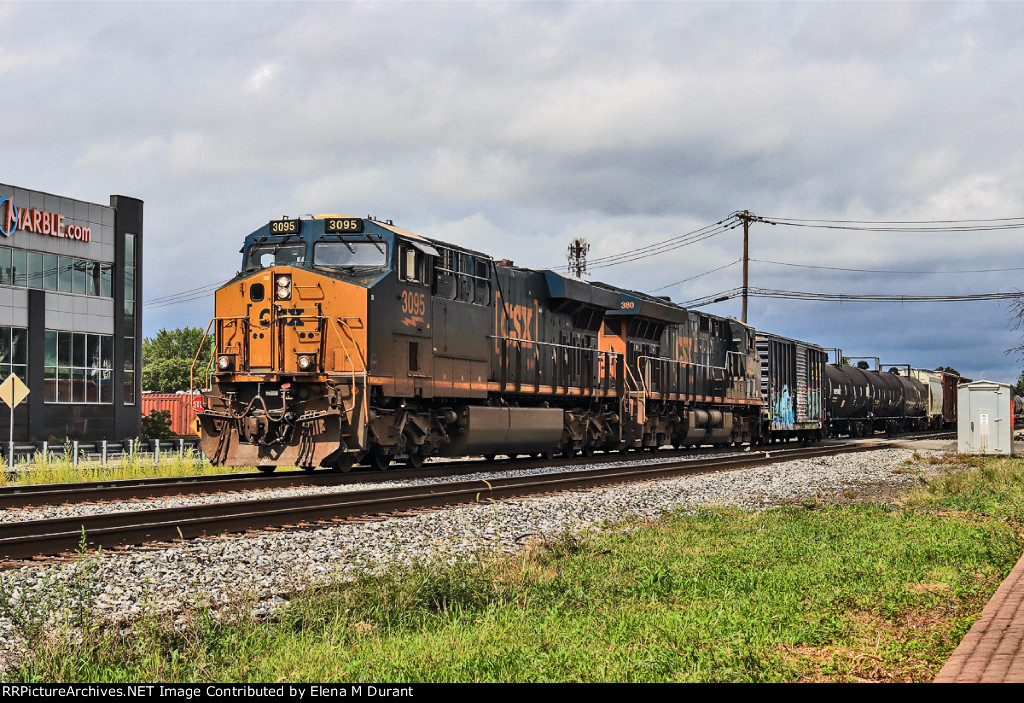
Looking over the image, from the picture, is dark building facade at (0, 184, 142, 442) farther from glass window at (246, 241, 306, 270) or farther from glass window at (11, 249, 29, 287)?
glass window at (246, 241, 306, 270)

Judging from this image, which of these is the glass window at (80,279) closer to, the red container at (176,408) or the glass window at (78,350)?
the glass window at (78,350)

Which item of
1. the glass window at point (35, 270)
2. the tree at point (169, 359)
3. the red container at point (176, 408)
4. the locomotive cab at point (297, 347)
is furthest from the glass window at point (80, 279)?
the tree at point (169, 359)

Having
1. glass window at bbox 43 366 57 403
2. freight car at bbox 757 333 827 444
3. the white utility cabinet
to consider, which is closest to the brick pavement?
the white utility cabinet

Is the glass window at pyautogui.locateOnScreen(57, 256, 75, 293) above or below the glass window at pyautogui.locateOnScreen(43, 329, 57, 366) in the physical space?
above

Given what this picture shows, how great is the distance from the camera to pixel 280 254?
17.0m

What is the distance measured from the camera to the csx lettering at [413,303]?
16.8m

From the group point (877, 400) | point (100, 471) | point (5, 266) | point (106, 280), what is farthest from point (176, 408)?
point (877, 400)

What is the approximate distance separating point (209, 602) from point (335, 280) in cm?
949

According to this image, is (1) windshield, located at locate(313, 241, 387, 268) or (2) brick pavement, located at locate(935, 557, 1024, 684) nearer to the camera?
(2) brick pavement, located at locate(935, 557, 1024, 684)

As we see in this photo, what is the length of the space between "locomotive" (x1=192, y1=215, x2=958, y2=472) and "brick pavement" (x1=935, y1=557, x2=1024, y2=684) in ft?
36.2

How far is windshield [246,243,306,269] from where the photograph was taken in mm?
16844

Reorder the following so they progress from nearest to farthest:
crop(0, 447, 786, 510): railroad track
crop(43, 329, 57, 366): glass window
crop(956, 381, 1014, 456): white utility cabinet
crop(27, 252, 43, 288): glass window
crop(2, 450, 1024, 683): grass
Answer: crop(2, 450, 1024, 683): grass < crop(0, 447, 786, 510): railroad track < crop(956, 381, 1014, 456): white utility cabinet < crop(27, 252, 43, 288): glass window < crop(43, 329, 57, 366): glass window

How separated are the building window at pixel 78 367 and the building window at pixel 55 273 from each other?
2043mm
